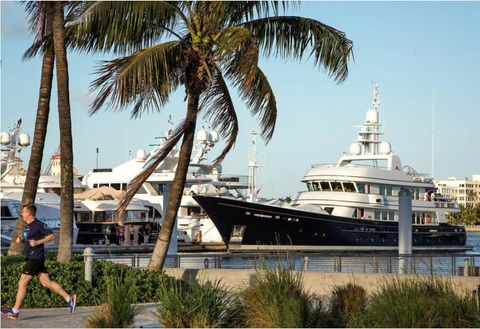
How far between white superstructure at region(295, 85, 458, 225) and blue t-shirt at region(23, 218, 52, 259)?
4786cm

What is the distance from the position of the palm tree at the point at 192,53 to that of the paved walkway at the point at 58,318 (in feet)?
8.94

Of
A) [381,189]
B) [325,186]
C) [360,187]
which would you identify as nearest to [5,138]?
[325,186]

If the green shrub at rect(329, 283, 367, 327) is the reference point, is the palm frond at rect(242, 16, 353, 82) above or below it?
above

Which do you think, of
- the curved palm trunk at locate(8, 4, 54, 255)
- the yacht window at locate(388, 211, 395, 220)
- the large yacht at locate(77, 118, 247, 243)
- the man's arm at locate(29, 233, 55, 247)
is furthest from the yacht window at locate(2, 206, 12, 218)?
the man's arm at locate(29, 233, 55, 247)

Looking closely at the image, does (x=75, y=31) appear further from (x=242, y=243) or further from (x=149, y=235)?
(x=149, y=235)

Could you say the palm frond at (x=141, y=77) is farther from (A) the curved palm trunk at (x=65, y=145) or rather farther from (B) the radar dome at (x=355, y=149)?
(B) the radar dome at (x=355, y=149)

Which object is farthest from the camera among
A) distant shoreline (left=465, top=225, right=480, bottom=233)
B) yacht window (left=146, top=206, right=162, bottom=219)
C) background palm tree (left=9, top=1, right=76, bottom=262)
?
distant shoreline (left=465, top=225, right=480, bottom=233)

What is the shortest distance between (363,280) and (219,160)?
3546mm

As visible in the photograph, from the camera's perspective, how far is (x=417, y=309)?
11297mm

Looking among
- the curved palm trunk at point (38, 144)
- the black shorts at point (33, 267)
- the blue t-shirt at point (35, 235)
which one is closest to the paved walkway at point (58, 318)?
the black shorts at point (33, 267)

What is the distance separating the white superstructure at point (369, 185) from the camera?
61.4 metres

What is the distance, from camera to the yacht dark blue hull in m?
→ 58.3

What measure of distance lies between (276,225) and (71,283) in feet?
142

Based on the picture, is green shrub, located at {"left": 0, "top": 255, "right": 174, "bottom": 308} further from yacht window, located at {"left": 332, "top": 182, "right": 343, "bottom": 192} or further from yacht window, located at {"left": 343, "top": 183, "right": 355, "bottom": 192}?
yacht window, located at {"left": 332, "top": 182, "right": 343, "bottom": 192}
